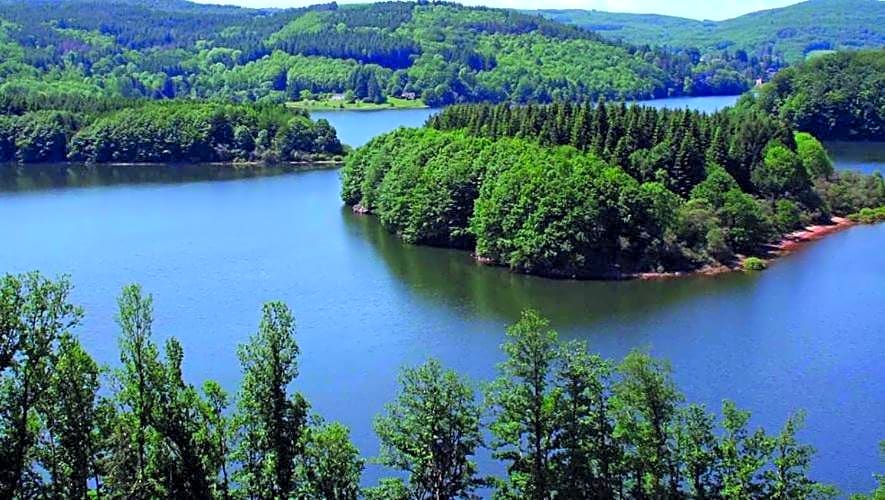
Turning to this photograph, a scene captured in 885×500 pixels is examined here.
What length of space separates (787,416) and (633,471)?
11.5 m

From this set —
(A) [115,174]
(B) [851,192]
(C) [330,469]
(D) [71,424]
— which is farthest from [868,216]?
(A) [115,174]

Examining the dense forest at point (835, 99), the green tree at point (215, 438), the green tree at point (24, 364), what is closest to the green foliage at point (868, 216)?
the dense forest at point (835, 99)

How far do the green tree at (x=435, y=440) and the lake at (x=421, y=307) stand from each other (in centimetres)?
493

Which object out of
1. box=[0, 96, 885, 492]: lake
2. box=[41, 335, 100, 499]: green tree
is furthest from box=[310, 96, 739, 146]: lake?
box=[41, 335, 100, 499]: green tree

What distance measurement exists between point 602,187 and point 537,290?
696 cm

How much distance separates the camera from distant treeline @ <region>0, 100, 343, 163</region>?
93.2 metres

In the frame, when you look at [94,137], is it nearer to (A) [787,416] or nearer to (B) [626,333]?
(B) [626,333]

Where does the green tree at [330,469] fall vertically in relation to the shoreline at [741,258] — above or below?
above

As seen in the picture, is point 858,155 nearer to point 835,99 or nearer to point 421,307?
point 835,99

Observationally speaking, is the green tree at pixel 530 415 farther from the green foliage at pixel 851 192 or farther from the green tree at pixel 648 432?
the green foliage at pixel 851 192

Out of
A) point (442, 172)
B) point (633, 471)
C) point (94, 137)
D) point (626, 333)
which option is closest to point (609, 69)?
point (94, 137)

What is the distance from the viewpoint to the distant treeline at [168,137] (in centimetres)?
9319

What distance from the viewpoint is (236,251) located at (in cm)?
5538

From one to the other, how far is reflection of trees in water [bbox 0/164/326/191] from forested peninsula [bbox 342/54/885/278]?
20910mm
